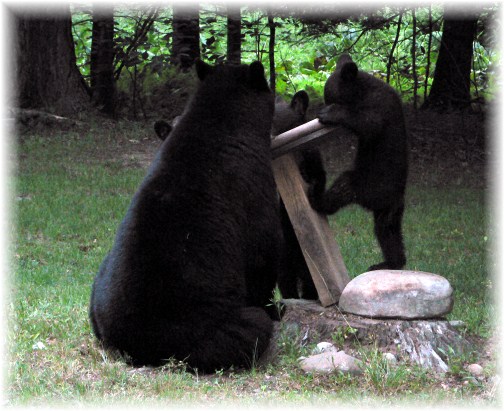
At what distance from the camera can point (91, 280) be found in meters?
8.34

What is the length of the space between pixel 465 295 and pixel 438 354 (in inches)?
91.9

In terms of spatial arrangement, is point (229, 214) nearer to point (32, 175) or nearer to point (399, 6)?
point (32, 175)

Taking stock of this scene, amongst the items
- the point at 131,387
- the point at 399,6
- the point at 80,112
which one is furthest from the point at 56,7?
the point at 131,387

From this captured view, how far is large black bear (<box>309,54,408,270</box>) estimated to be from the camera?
600 centimetres

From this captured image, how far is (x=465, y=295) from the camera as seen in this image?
7.81 metres

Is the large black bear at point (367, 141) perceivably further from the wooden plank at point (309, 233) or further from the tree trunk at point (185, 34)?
the tree trunk at point (185, 34)

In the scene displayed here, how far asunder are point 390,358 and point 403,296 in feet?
1.51

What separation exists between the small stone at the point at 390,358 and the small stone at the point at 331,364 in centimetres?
21

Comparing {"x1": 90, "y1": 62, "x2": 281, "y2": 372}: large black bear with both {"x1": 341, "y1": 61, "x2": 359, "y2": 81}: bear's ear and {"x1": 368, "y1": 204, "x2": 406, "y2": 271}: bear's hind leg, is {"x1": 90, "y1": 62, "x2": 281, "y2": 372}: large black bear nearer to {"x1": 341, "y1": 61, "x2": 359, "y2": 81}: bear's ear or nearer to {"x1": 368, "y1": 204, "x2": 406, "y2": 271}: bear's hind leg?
{"x1": 341, "y1": 61, "x2": 359, "y2": 81}: bear's ear

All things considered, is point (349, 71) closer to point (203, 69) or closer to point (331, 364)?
point (203, 69)

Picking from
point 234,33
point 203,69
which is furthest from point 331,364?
point 234,33

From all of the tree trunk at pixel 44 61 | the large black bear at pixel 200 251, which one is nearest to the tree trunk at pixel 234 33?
the tree trunk at pixel 44 61

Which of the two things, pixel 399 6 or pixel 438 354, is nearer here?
pixel 438 354

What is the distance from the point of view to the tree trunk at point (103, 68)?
15438 millimetres
